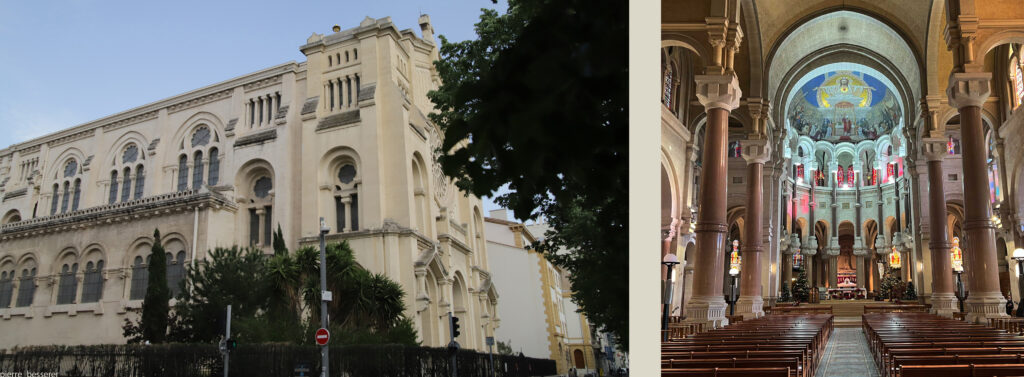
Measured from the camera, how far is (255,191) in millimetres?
23906

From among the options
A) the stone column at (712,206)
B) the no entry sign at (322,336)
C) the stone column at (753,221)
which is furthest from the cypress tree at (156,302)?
the stone column at (753,221)

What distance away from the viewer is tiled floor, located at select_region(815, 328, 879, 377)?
8862 millimetres

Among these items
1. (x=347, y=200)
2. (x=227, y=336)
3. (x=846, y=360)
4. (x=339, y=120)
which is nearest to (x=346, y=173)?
(x=347, y=200)

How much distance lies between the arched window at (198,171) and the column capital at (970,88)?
21.4m

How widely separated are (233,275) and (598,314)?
14.3 metres

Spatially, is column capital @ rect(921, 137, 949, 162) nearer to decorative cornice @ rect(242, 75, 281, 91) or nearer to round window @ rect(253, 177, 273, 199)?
round window @ rect(253, 177, 273, 199)

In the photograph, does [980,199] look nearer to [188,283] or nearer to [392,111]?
[392,111]

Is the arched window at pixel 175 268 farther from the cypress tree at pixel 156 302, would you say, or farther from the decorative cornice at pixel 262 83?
the decorative cornice at pixel 262 83

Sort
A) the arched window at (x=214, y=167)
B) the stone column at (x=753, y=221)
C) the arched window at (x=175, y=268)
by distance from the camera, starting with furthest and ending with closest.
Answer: the arched window at (x=214, y=167)
the stone column at (x=753, y=221)
the arched window at (x=175, y=268)

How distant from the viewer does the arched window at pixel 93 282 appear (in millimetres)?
18062

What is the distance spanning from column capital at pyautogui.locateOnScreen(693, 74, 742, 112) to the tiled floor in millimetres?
5023

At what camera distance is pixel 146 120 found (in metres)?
25.9

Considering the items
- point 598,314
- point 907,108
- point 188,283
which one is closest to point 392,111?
point 188,283

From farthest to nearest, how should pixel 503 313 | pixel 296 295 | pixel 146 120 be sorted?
pixel 146 120 → pixel 296 295 → pixel 503 313
